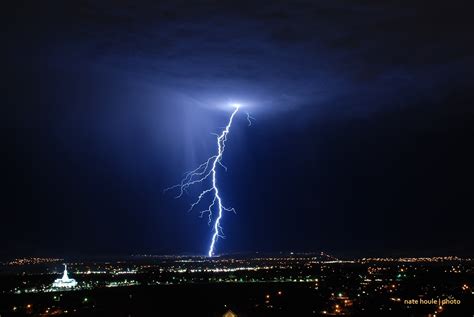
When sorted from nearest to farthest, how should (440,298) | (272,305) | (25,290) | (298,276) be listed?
(272,305) < (440,298) < (25,290) < (298,276)

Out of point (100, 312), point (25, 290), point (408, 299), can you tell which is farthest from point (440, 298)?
point (25, 290)

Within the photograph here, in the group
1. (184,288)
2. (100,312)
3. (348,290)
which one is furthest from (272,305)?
(184,288)

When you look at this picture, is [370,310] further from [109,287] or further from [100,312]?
[109,287]

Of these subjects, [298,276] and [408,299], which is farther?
[298,276]

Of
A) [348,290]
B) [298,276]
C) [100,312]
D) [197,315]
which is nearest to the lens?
[197,315]

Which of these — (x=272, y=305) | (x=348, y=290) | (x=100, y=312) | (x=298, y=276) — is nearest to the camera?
(x=100, y=312)

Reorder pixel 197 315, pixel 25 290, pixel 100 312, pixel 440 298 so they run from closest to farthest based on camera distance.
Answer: pixel 197 315, pixel 100 312, pixel 440 298, pixel 25 290

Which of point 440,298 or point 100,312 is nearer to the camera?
point 100,312

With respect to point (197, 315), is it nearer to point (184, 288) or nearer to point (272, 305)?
point (272, 305)
